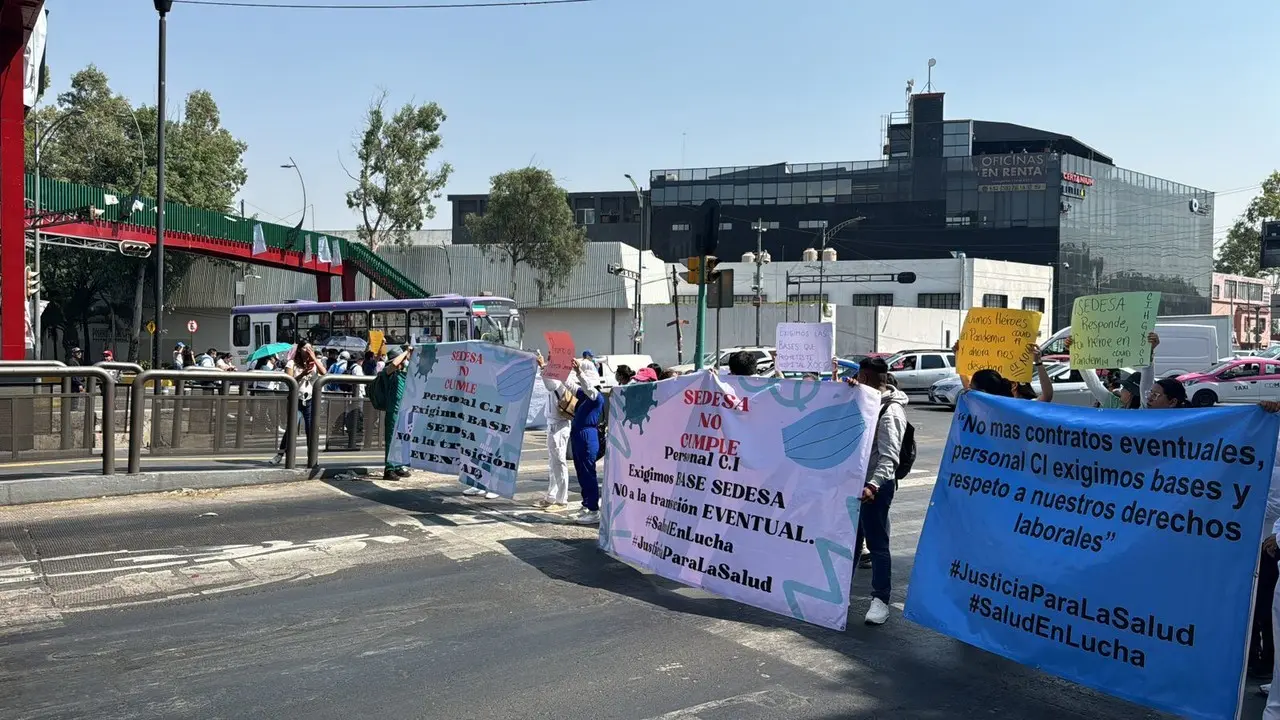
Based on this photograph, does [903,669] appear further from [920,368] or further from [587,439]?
[920,368]

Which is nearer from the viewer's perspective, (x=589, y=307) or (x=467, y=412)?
(x=467, y=412)

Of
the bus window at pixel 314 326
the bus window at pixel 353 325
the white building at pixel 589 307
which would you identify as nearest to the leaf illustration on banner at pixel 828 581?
the bus window at pixel 353 325

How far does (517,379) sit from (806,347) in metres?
3.13

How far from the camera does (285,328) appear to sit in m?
37.6

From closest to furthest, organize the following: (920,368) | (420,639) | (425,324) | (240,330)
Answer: (420,639)
(425,324)
(920,368)
(240,330)

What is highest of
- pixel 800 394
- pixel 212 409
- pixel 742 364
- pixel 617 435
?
pixel 742 364

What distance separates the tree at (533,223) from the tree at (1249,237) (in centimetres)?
4976

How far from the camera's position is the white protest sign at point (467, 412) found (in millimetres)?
10648

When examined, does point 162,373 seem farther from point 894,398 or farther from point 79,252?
point 79,252

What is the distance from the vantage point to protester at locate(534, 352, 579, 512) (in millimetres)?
10703

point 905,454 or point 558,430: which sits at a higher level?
point 905,454

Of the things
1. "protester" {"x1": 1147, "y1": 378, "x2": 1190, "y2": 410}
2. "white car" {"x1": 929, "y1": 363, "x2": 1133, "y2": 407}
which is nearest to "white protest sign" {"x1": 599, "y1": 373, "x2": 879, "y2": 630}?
"protester" {"x1": 1147, "y1": 378, "x2": 1190, "y2": 410}

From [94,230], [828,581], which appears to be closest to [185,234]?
[94,230]

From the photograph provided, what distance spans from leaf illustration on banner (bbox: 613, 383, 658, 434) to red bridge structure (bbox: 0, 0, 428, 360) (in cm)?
1238
